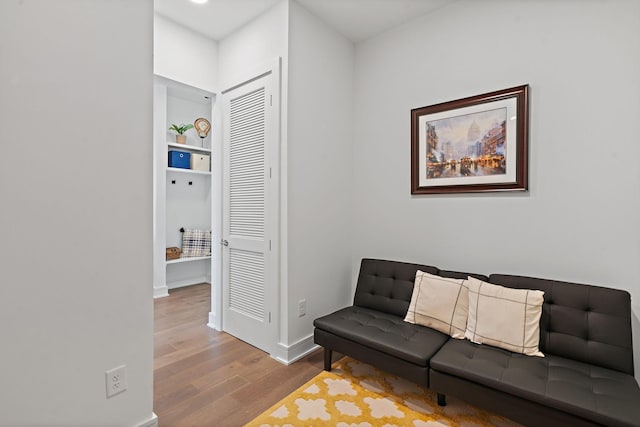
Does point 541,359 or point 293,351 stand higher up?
point 541,359

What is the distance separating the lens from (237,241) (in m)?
2.98

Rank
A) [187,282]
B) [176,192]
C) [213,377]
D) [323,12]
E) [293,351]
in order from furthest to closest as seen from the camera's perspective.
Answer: [187,282] → [176,192] → [323,12] → [293,351] → [213,377]

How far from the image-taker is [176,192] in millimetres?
4859

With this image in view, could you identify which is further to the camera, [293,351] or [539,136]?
[293,351]

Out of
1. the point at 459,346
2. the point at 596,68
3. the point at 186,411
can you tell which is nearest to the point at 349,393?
the point at 459,346

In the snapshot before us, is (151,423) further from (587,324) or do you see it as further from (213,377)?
(587,324)

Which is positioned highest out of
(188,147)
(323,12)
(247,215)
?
(323,12)

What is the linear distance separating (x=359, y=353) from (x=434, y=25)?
2.71 m

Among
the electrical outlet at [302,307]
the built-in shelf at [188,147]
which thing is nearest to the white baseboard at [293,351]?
the electrical outlet at [302,307]

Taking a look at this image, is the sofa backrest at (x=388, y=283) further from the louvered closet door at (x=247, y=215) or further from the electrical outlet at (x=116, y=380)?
the electrical outlet at (x=116, y=380)

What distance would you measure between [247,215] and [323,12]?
190 centimetres

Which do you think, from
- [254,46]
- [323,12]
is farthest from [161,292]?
[323,12]

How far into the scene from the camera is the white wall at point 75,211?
4.21 ft

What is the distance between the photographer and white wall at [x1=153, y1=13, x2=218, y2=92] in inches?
109
